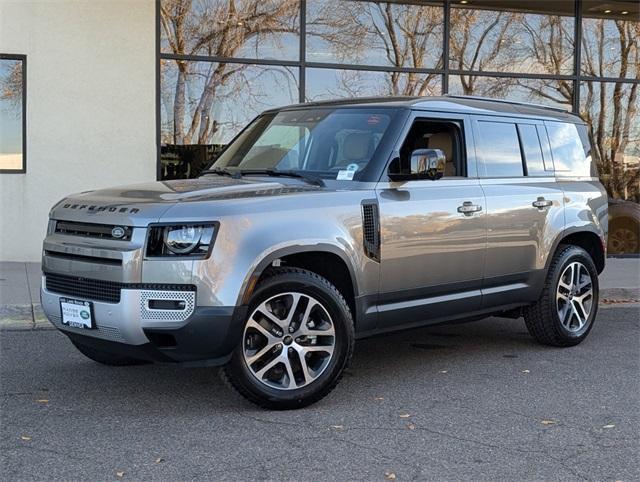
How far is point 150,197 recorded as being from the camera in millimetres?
4730

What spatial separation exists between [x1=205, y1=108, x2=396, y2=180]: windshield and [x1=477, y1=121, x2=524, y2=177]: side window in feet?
3.10

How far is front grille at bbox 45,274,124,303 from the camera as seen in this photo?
450 cm

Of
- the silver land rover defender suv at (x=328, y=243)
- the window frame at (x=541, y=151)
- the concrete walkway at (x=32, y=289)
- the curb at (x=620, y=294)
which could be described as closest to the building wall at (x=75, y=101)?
the concrete walkway at (x=32, y=289)

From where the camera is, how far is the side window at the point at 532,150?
21.3 feet

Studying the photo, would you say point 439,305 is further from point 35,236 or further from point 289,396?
point 35,236

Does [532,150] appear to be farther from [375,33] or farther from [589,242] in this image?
[375,33]

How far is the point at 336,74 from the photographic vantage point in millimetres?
12117

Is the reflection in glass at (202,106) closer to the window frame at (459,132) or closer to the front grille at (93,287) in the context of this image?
the window frame at (459,132)

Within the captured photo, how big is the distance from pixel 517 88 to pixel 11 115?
25.5 feet

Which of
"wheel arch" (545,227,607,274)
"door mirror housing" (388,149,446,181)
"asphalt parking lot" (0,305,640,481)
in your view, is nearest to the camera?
"asphalt parking lot" (0,305,640,481)

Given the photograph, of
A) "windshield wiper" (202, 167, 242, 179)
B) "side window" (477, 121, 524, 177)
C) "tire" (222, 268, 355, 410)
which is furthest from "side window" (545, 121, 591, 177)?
"tire" (222, 268, 355, 410)

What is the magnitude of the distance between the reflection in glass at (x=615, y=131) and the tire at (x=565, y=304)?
704 centimetres

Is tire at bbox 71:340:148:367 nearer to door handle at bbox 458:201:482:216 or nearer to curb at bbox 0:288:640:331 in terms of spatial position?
curb at bbox 0:288:640:331

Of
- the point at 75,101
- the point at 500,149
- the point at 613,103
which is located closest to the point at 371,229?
the point at 500,149
